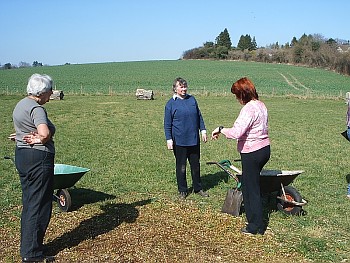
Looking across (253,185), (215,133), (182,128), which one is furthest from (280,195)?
(182,128)

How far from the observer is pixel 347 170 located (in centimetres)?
884

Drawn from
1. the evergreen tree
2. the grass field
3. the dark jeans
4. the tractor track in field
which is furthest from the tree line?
the dark jeans

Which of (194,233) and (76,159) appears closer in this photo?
(194,233)

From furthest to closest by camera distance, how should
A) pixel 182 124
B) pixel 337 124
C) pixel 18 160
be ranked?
pixel 337 124, pixel 182 124, pixel 18 160

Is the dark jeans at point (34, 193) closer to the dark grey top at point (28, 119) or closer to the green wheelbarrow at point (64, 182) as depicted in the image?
the dark grey top at point (28, 119)

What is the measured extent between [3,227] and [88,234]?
1171 mm

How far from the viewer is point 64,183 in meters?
5.64

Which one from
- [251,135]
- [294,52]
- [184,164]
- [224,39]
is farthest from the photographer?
[224,39]

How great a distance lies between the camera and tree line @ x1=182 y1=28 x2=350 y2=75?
62.7m

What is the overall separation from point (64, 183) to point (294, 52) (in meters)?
72.7

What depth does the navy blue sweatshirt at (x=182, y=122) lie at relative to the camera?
670cm

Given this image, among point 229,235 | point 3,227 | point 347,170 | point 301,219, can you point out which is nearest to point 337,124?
point 347,170

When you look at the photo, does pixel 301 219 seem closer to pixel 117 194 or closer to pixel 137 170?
pixel 117 194

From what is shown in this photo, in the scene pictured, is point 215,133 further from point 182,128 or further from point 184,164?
point 184,164
